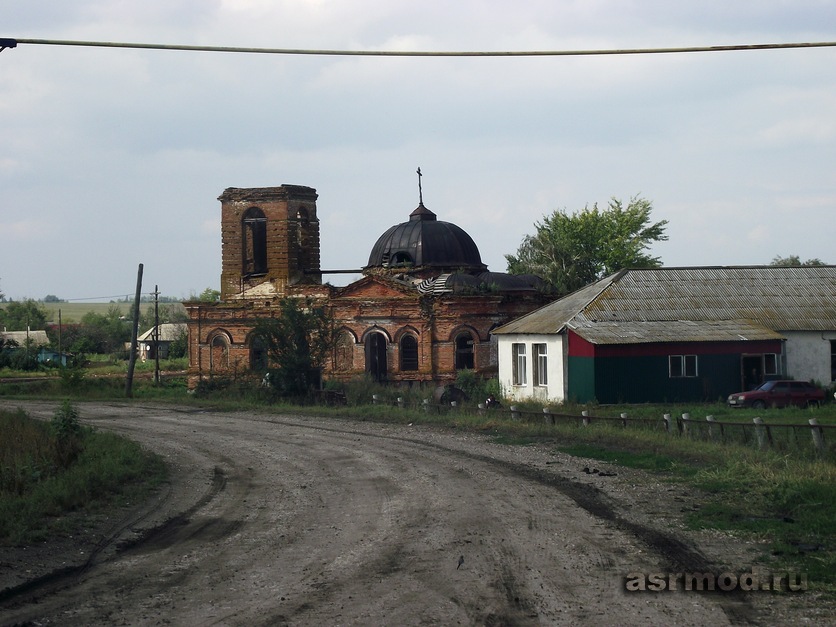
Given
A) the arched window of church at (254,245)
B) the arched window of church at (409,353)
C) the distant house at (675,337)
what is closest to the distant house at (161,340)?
the arched window of church at (254,245)

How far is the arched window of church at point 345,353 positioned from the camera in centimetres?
4694

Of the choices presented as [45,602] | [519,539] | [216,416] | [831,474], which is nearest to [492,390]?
[216,416]

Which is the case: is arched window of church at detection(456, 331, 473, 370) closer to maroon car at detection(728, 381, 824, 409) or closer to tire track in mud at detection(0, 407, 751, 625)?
maroon car at detection(728, 381, 824, 409)

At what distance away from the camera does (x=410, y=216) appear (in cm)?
5591

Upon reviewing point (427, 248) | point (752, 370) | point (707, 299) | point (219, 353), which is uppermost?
point (427, 248)

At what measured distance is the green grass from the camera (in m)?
12.8

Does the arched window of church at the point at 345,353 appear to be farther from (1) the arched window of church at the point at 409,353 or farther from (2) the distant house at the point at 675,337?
(2) the distant house at the point at 675,337

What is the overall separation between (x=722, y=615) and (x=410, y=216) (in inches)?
1911

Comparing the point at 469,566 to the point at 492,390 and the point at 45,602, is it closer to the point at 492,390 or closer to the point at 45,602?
the point at 45,602

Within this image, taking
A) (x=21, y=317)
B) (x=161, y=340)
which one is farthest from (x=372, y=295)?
(x=21, y=317)

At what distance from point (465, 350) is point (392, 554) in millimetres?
35922

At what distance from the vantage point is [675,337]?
32.9 metres

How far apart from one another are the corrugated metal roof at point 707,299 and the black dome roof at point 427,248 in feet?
45.1

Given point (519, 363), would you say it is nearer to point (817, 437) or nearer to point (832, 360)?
point (832, 360)
